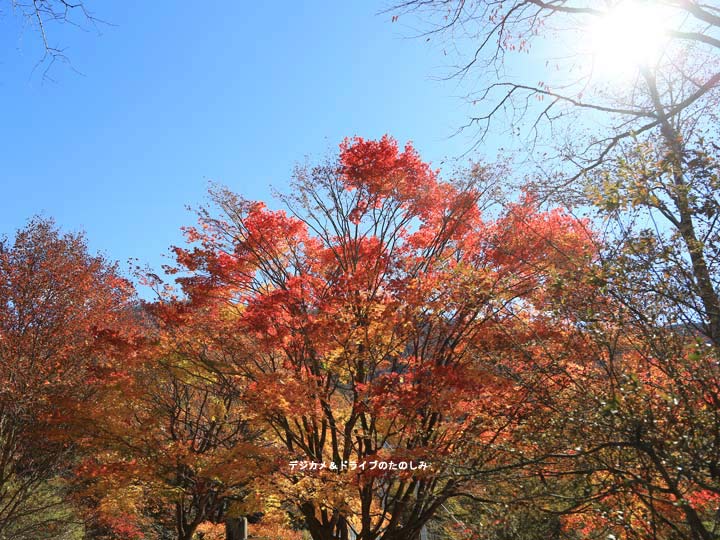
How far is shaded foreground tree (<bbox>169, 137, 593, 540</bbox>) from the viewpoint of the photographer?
791 centimetres

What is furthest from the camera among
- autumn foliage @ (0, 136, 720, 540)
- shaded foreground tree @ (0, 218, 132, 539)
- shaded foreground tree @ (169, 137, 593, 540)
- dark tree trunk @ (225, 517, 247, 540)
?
dark tree trunk @ (225, 517, 247, 540)

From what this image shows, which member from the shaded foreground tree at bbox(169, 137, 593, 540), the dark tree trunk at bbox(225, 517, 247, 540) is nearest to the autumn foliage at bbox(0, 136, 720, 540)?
the shaded foreground tree at bbox(169, 137, 593, 540)

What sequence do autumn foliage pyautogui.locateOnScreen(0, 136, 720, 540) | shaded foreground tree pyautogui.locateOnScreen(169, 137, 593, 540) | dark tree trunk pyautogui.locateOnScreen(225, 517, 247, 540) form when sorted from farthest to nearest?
1. dark tree trunk pyautogui.locateOnScreen(225, 517, 247, 540)
2. shaded foreground tree pyautogui.locateOnScreen(169, 137, 593, 540)
3. autumn foliage pyautogui.locateOnScreen(0, 136, 720, 540)

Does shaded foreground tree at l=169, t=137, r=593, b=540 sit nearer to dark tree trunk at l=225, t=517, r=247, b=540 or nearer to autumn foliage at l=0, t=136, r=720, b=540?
autumn foliage at l=0, t=136, r=720, b=540

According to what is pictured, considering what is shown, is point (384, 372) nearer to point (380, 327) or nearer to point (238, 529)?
point (380, 327)

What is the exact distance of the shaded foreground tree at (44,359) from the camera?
1236cm

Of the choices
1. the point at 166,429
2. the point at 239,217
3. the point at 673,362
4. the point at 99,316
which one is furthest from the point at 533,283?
the point at 99,316

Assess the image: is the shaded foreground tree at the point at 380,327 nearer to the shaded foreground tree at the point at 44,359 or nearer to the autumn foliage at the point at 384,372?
the autumn foliage at the point at 384,372

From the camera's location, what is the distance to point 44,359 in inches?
534

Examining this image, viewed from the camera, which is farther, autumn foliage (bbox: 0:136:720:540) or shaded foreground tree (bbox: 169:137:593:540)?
shaded foreground tree (bbox: 169:137:593:540)

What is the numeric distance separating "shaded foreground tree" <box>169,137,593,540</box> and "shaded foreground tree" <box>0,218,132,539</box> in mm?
4061

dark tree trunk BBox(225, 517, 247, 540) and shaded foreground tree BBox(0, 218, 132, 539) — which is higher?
shaded foreground tree BBox(0, 218, 132, 539)

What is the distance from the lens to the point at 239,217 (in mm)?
10766

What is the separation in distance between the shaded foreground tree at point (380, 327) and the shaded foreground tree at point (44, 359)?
4.06 m
